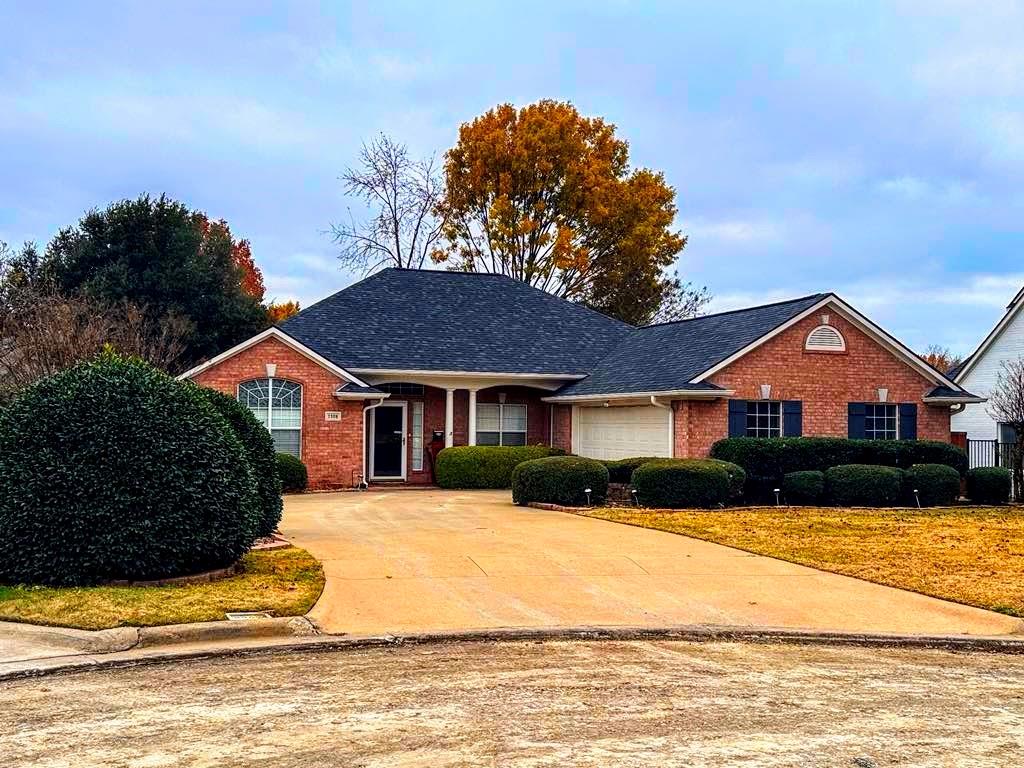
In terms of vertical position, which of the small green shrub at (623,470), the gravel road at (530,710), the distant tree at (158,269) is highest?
the distant tree at (158,269)

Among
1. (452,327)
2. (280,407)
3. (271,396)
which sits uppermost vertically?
(452,327)

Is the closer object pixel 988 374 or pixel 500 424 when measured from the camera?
pixel 500 424

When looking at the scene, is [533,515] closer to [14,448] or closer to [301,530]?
[301,530]

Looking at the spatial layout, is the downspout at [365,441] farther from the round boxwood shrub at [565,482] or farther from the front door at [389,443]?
the round boxwood shrub at [565,482]

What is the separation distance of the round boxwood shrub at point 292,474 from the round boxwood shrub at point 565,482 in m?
6.30

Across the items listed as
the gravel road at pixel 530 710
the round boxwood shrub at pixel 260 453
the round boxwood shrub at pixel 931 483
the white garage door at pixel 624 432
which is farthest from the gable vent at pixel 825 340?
the gravel road at pixel 530 710

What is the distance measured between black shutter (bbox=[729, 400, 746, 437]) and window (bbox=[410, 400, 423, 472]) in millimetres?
9261

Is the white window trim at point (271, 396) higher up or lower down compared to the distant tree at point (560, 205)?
lower down

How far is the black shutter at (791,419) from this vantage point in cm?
2422

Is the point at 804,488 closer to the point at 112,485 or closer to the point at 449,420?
the point at 449,420

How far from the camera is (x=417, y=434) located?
28891 mm

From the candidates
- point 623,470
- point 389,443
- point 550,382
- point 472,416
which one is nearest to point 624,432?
point 550,382

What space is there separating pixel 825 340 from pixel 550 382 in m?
8.03

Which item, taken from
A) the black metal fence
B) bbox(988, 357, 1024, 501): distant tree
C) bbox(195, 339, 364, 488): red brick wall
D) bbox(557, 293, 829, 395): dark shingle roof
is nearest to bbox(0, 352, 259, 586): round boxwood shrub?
bbox(195, 339, 364, 488): red brick wall
